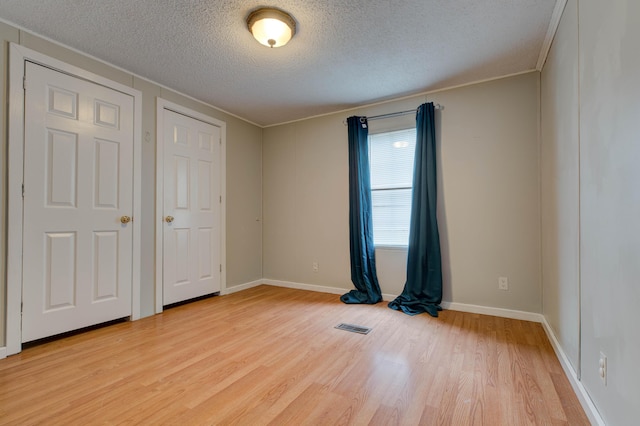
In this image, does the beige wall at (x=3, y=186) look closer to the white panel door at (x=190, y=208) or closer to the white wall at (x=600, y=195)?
the white panel door at (x=190, y=208)

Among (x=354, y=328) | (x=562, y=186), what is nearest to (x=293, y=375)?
(x=354, y=328)

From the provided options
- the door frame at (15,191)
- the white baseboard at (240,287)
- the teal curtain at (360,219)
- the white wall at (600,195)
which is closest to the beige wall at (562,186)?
the white wall at (600,195)

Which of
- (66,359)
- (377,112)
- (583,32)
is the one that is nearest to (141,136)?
(66,359)

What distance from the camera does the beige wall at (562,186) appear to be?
1.78m

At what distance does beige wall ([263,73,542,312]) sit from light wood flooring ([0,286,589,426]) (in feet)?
1.57

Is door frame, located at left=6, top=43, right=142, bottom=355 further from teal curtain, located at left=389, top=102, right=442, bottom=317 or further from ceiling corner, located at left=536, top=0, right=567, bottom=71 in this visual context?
ceiling corner, located at left=536, top=0, right=567, bottom=71

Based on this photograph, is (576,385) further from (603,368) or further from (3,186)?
(3,186)

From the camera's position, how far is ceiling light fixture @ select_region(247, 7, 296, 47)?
2057 millimetres

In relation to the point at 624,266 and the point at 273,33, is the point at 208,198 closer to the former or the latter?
the point at 273,33

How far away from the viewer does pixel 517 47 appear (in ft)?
8.25

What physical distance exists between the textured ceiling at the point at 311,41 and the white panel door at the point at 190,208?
0.53 metres

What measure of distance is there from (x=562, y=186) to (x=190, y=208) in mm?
3504

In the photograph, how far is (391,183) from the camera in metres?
3.67

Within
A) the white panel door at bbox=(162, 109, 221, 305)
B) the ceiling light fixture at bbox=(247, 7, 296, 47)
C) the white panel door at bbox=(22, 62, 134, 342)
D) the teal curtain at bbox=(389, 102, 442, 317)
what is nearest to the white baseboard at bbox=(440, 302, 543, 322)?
the teal curtain at bbox=(389, 102, 442, 317)
